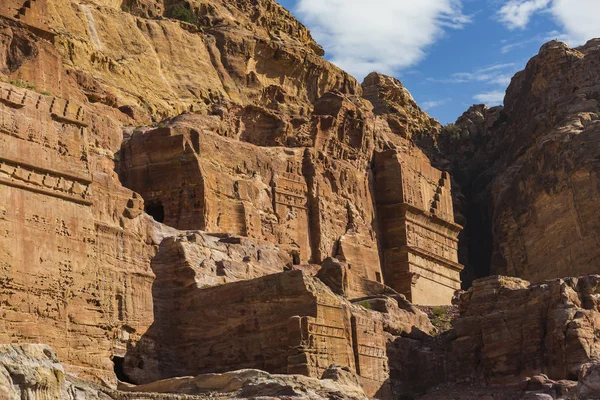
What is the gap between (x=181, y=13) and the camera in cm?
7719

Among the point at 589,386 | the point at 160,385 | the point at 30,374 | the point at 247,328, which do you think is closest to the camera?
the point at 30,374

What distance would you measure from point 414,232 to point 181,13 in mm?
16181

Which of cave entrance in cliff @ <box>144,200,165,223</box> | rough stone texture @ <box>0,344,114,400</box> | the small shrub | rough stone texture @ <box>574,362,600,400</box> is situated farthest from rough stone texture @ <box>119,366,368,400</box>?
the small shrub

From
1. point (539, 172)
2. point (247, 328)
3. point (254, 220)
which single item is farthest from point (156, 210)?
point (539, 172)

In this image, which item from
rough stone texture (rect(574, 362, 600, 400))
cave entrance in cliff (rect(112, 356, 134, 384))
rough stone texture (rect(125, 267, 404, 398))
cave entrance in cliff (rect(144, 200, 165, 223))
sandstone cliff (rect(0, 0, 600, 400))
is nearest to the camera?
→ rough stone texture (rect(574, 362, 600, 400))

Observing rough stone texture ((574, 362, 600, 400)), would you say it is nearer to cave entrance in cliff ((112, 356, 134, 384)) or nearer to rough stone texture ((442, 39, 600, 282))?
cave entrance in cliff ((112, 356, 134, 384))

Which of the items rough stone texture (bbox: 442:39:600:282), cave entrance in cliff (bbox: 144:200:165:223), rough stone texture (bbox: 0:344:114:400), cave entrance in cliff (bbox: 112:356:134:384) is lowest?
rough stone texture (bbox: 0:344:114:400)

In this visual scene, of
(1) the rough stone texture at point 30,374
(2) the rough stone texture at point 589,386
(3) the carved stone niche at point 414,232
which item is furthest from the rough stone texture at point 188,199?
(2) the rough stone texture at point 589,386

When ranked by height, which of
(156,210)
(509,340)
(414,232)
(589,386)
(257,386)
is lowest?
(589,386)

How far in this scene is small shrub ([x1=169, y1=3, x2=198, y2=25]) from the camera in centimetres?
7712

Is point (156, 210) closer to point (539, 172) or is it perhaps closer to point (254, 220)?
point (254, 220)

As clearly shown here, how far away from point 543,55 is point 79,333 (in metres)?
49.3

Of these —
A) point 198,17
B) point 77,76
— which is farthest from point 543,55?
point 77,76

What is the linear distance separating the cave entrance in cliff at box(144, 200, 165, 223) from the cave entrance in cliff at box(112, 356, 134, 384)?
1102cm
